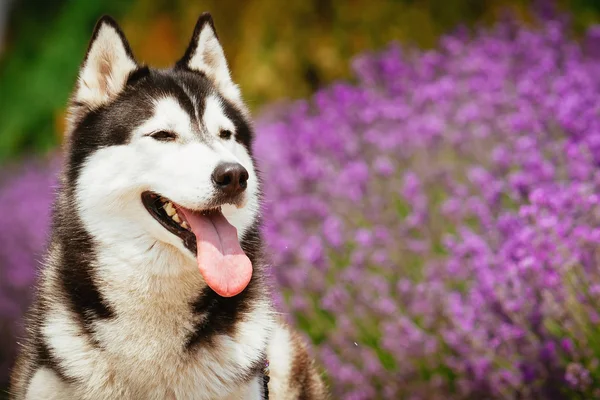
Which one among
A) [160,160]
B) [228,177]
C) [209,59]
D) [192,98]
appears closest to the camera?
[228,177]

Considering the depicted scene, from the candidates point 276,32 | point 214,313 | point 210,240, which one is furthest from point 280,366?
point 276,32

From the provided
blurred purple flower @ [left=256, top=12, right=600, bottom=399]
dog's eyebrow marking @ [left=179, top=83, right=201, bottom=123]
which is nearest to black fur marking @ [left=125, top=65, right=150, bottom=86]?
Answer: dog's eyebrow marking @ [left=179, top=83, right=201, bottom=123]

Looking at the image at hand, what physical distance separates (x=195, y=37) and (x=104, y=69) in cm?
45

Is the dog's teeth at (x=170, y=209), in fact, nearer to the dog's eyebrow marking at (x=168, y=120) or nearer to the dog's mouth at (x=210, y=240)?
the dog's mouth at (x=210, y=240)

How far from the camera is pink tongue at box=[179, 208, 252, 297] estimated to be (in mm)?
2715

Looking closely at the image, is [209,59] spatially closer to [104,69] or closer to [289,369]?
[104,69]

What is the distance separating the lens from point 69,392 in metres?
2.74

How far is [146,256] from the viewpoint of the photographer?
9.35 feet

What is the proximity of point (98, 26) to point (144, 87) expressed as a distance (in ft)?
0.99

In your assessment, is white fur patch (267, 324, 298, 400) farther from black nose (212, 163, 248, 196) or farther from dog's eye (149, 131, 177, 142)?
dog's eye (149, 131, 177, 142)

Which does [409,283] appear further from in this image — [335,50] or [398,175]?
[335,50]

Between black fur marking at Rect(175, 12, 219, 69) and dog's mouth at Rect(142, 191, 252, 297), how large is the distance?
0.80 m

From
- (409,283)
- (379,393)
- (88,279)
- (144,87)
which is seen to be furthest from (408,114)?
(88,279)

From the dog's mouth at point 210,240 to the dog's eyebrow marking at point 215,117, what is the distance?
390mm
